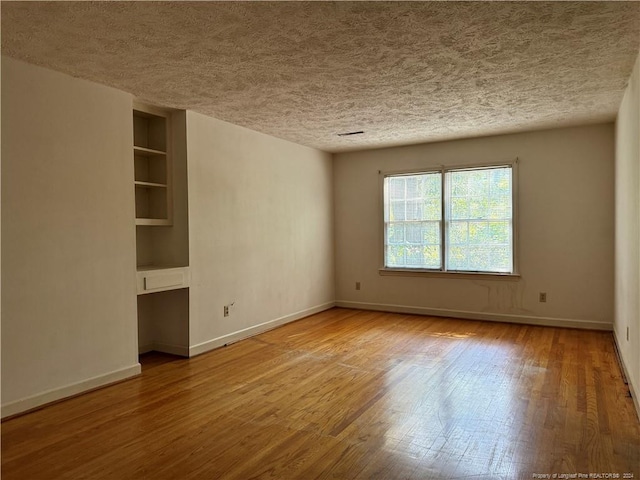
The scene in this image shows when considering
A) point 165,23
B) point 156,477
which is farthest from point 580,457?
→ point 165,23

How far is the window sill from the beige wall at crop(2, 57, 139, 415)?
385 cm

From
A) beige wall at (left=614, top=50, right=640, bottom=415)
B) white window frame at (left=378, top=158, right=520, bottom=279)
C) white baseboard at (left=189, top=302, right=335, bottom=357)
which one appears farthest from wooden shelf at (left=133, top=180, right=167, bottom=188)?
beige wall at (left=614, top=50, right=640, bottom=415)

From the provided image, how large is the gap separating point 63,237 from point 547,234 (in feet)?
17.3

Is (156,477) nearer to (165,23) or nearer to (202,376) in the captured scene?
(202,376)

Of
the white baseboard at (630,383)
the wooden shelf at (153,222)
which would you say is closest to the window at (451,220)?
the white baseboard at (630,383)

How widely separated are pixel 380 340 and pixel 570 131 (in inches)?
135

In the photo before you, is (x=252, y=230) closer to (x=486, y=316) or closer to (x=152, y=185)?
(x=152, y=185)

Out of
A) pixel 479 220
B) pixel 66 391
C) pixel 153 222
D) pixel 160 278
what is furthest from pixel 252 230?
pixel 479 220

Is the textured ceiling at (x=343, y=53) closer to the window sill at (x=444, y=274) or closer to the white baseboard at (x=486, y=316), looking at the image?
the window sill at (x=444, y=274)

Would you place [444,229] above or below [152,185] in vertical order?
below

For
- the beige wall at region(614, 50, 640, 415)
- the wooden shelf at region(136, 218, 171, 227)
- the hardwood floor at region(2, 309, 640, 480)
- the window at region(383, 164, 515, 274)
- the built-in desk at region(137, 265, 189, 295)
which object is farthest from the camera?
the window at region(383, 164, 515, 274)

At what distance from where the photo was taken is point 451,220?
6066 millimetres

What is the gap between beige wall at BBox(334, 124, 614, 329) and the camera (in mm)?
5215

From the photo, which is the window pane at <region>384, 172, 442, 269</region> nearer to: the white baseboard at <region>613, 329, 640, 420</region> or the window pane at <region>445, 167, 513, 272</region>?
the window pane at <region>445, 167, 513, 272</region>
